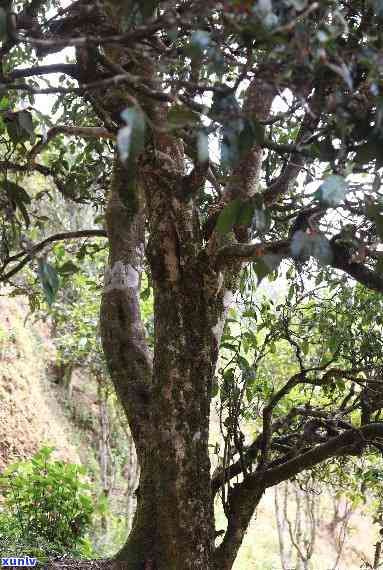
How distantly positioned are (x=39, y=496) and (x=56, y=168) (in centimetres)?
203

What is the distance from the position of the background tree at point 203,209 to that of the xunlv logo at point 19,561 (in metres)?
0.81

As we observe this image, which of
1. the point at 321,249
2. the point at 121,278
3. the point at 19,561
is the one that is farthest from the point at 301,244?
the point at 19,561

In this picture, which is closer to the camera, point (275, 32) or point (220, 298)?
point (275, 32)

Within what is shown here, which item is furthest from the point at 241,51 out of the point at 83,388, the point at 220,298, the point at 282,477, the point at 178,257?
the point at 83,388

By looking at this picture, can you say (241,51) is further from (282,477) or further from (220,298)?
(282,477)

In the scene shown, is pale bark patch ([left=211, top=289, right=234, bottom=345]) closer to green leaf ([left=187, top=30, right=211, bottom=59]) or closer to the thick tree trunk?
the thick tree trunk

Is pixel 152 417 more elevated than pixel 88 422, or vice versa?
pixel 88 422

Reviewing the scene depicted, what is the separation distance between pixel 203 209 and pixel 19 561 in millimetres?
1978

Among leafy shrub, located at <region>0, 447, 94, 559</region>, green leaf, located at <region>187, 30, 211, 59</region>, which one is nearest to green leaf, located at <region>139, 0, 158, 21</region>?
green leaf, located at <region>187, 30, 211, 59</region>

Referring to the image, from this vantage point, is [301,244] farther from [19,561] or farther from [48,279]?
[19,561]

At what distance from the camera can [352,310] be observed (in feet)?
11.6

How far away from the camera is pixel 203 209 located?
3.56m

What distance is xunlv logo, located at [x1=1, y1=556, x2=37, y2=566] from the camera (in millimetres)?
3207

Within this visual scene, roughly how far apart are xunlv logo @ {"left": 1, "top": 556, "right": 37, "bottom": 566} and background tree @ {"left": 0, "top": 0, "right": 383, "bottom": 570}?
812 mm
